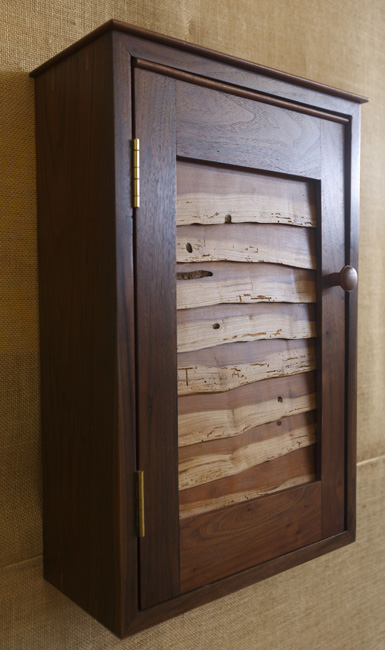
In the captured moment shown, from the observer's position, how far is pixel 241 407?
858 mm

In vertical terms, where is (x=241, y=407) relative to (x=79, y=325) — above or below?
below

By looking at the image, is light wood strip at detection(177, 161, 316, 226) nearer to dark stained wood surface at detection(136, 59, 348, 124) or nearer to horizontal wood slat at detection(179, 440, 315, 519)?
dark stained wood surface at detection(136, 59, 348, 124)

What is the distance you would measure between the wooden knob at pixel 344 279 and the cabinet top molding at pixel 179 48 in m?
0.29

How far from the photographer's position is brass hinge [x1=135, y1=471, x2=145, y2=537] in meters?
0.73

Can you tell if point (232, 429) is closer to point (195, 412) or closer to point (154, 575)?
point (195, 412)

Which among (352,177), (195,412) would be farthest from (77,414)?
(352,177)

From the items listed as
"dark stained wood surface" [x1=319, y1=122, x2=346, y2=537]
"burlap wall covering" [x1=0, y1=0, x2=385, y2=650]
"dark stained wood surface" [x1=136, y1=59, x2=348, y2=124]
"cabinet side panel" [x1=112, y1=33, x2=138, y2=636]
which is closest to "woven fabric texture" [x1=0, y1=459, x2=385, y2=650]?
"burlap wall covering" [x1=0, y1=0, x2=385, y2=650]

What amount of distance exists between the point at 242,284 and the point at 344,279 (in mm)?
197

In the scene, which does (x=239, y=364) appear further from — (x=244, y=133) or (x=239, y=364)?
(x=244, y=133)

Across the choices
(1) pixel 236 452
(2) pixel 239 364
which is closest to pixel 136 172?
(2) pixel 239 364

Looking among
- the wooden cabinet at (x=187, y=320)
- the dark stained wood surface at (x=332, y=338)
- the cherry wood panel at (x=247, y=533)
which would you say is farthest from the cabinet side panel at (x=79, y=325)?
the dark stained wood surface at (x=332, y=338)

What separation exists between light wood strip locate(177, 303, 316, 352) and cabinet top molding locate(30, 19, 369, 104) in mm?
333

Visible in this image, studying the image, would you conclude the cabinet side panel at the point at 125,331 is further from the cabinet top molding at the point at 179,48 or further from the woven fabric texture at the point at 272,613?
the woven fabric texture at the point at 272,613

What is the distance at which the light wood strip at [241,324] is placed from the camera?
2.60ft
